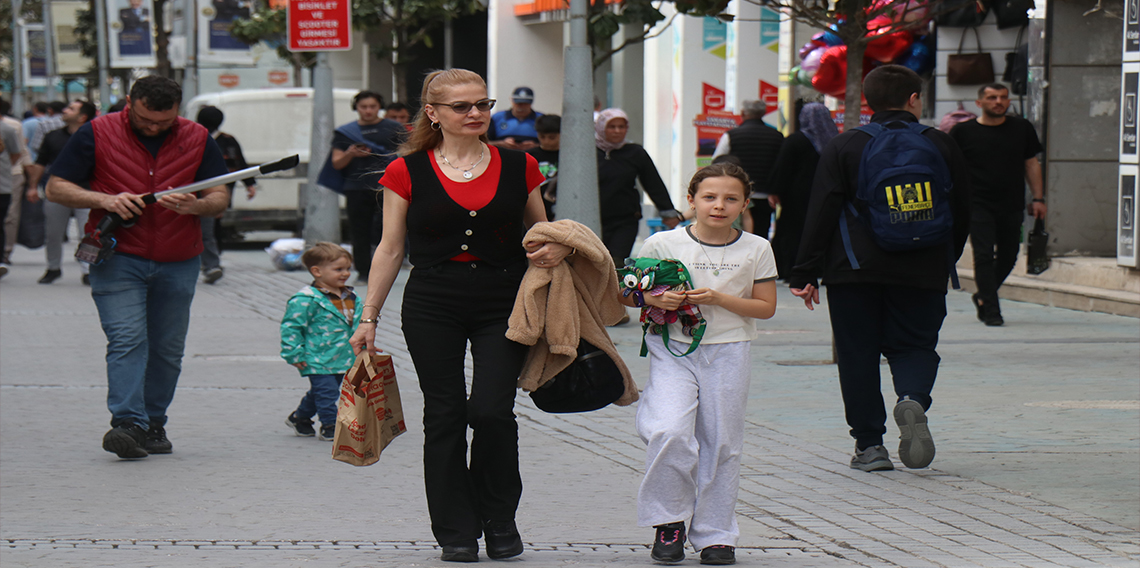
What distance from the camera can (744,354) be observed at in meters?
5.11

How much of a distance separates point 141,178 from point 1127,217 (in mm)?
8366

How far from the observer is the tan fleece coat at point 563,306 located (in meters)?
4.91

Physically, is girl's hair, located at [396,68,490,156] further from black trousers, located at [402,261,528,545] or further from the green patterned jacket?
the green patterned jacket

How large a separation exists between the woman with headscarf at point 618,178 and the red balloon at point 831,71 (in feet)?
15.3

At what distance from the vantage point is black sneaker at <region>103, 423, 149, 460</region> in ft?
22.4

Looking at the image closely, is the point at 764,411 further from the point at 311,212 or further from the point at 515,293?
the point at 311,212

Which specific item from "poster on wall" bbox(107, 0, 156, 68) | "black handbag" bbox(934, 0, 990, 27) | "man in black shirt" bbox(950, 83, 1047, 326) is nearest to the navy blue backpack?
"man in black shirt" bbox(950, 83, 1047, 326)

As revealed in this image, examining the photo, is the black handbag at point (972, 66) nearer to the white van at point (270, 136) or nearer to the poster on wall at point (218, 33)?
the white van at point (270, 136)

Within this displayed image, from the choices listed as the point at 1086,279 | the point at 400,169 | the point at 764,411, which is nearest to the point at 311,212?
the point at 1086,279

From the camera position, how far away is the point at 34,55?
53969 millimetres

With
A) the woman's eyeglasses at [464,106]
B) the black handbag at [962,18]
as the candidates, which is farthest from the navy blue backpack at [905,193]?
the black handbag at [962,18]

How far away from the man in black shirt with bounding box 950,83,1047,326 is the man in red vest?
6.29m

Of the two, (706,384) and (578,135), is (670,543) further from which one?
(578,135)

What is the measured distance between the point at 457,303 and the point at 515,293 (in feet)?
0.63
